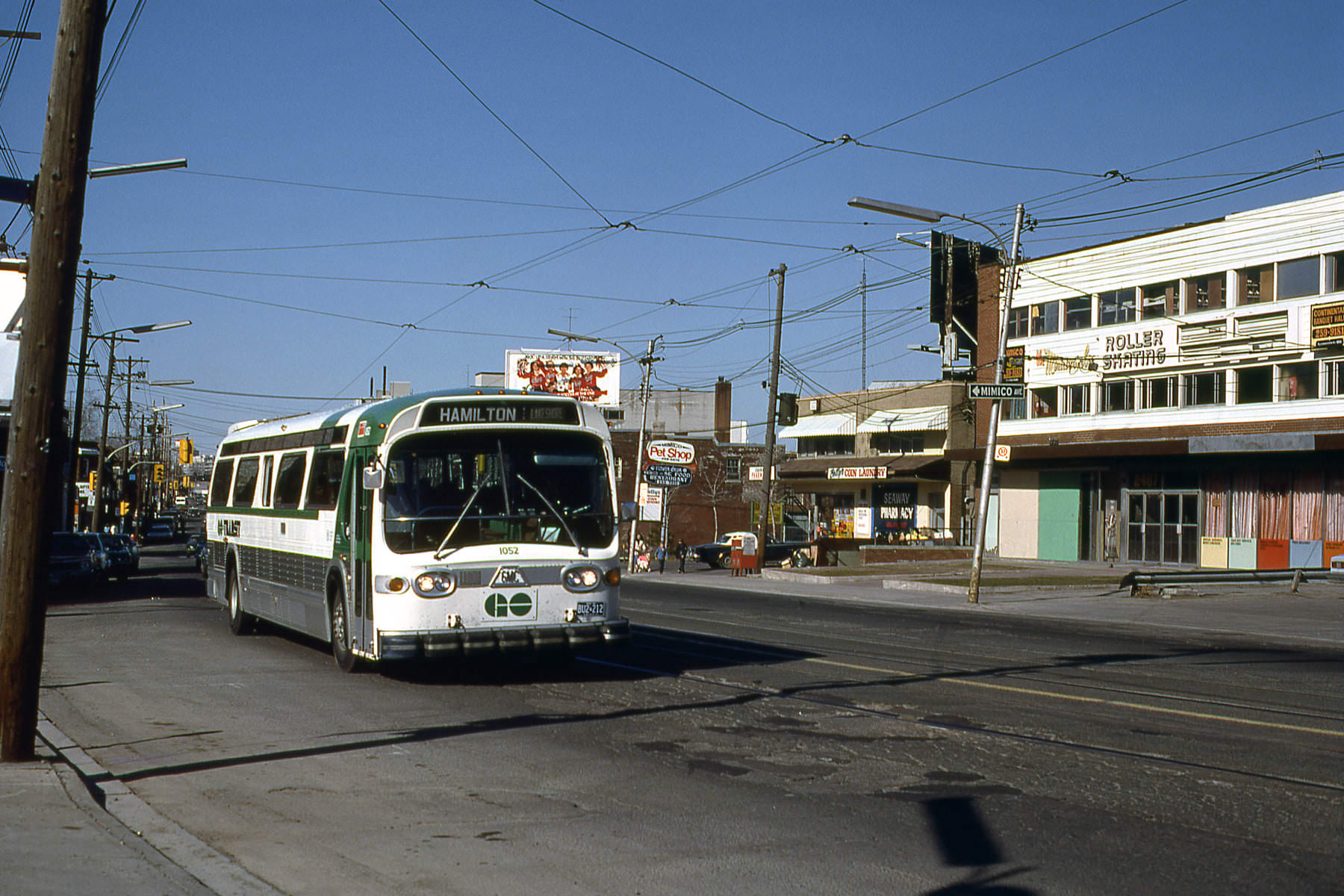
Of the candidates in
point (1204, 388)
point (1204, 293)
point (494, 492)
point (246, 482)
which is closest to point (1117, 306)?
point (1204, 293)

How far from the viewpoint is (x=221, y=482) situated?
814 inches

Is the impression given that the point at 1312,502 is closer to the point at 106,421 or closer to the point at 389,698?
the point at 389,698

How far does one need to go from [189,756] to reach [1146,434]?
4028 centimetres

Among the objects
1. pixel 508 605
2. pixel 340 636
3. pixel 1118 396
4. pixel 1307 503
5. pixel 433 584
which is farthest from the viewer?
pixel 1118 396

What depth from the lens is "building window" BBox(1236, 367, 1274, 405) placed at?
132 ft

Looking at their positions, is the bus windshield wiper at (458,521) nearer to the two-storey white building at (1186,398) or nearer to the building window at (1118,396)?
the two-storey white building at (1186,398)

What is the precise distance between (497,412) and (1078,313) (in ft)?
129

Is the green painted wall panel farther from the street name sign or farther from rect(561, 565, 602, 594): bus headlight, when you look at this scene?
rect(561, 565, 602, 594): bus headlight

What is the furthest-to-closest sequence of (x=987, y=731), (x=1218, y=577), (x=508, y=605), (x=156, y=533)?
(x=156, y=533) < (x=1218, y=577) < (x=508, y=605) < (x=987, y=731)

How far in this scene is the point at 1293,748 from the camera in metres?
9.12

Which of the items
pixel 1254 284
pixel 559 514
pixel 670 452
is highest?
pixel 1254 284

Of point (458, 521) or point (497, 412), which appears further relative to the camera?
point (497, 412)

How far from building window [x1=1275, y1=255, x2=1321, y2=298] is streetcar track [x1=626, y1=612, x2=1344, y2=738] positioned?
26.9m

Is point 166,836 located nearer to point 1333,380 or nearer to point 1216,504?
point 1333,380
